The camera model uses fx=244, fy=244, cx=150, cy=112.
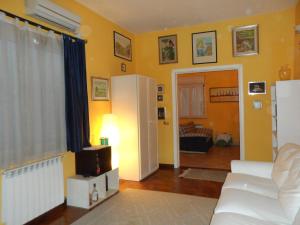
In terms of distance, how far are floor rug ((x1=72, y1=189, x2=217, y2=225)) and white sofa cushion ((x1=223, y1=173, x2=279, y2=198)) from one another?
0.56 meters

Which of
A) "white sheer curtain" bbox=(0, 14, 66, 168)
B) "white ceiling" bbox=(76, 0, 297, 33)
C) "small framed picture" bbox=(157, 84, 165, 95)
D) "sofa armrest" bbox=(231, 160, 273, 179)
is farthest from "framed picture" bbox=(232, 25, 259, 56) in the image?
"white sheer curtain" bbox=(0, 14, 66, 168)

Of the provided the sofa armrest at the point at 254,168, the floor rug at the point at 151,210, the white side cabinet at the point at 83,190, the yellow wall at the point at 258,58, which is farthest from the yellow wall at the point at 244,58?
the sofa armrest at the point at 254,168

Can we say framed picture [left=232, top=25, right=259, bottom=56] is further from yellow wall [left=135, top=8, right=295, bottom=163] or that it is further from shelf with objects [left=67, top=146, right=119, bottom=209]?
shelf with objects [left=67, top=146, right=119, bottom=209]

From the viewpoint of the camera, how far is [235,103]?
792 centimetres

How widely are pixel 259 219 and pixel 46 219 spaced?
237cm

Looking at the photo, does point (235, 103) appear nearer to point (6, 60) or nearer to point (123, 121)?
point (123, 121)

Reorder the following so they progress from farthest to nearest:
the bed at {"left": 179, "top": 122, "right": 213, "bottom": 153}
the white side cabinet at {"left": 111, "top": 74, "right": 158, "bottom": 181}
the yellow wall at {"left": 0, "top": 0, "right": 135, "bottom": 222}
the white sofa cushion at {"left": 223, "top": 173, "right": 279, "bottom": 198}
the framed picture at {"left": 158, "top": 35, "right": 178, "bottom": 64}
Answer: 1. the bed at {"left": 179, "top": 122, "right": 213, "bottom": 153}
2. the framed picture at {"left": 158, "top": 35, "right": 178, "bottom": 64}
3. the white side cabinet at {"left": 111, "top": 74, "right": 158, "bottom": 181}
4. the yellow wall at {"left": 0, "top": 0, "right": 135, "bottom": 222}
5. the white sofa cushion at {"left": 223, "top": 173, "right": 279, "bottom": 198}

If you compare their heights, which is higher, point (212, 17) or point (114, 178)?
point (212, 17)

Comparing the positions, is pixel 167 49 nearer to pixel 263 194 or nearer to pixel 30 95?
pixel 30 95

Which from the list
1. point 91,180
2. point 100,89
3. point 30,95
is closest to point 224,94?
point 100,89

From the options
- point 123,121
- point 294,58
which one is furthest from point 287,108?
point 123,121

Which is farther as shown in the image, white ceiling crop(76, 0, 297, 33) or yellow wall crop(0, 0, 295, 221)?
yellow wall crop(0, 0, 295, 221)

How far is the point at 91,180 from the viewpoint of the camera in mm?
3238

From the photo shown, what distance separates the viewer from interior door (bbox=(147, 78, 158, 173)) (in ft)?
15.2
